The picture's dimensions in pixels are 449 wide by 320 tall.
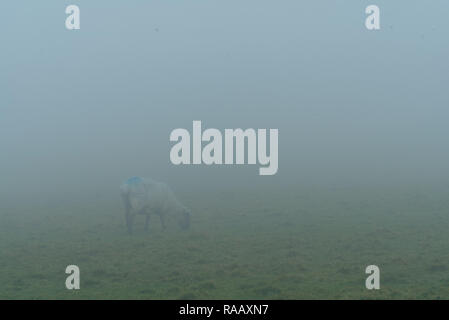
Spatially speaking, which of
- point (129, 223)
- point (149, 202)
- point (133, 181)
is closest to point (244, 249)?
point (149, 202)

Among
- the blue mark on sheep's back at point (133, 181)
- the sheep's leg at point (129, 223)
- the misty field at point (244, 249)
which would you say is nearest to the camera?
the misty field at point (244, 249)

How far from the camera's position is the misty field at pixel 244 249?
10578 mm

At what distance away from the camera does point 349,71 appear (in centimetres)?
4141

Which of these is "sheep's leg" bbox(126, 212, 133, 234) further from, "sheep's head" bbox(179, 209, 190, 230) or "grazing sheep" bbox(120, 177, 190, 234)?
"sheep's head" bbox(179, 209, 190, 230)

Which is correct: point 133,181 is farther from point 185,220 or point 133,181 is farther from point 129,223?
point 185,220

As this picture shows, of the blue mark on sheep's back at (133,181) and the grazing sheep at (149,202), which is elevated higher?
the blue mark on sheep's back at (133,181)

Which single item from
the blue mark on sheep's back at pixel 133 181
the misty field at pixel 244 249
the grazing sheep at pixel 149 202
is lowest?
the misty field at pixel 244 249

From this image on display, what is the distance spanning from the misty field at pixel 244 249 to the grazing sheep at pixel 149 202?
0.41 meters

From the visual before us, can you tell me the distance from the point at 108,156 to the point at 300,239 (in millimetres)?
19387

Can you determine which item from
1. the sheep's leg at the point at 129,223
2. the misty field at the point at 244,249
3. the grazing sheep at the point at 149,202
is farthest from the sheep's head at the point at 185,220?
the sheep's leg at the point at 129,223

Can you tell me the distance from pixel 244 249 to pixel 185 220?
142 inches

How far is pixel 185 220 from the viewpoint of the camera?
17.2 meters

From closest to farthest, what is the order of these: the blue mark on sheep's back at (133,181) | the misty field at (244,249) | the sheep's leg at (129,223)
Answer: the misty field at (244,249) < the sheep's leg at (129,223) < the blue mark on sheep's back at (133,181)

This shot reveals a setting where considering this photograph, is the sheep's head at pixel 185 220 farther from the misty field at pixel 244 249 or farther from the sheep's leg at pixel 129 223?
the sheep's leg at pixel 129 223
